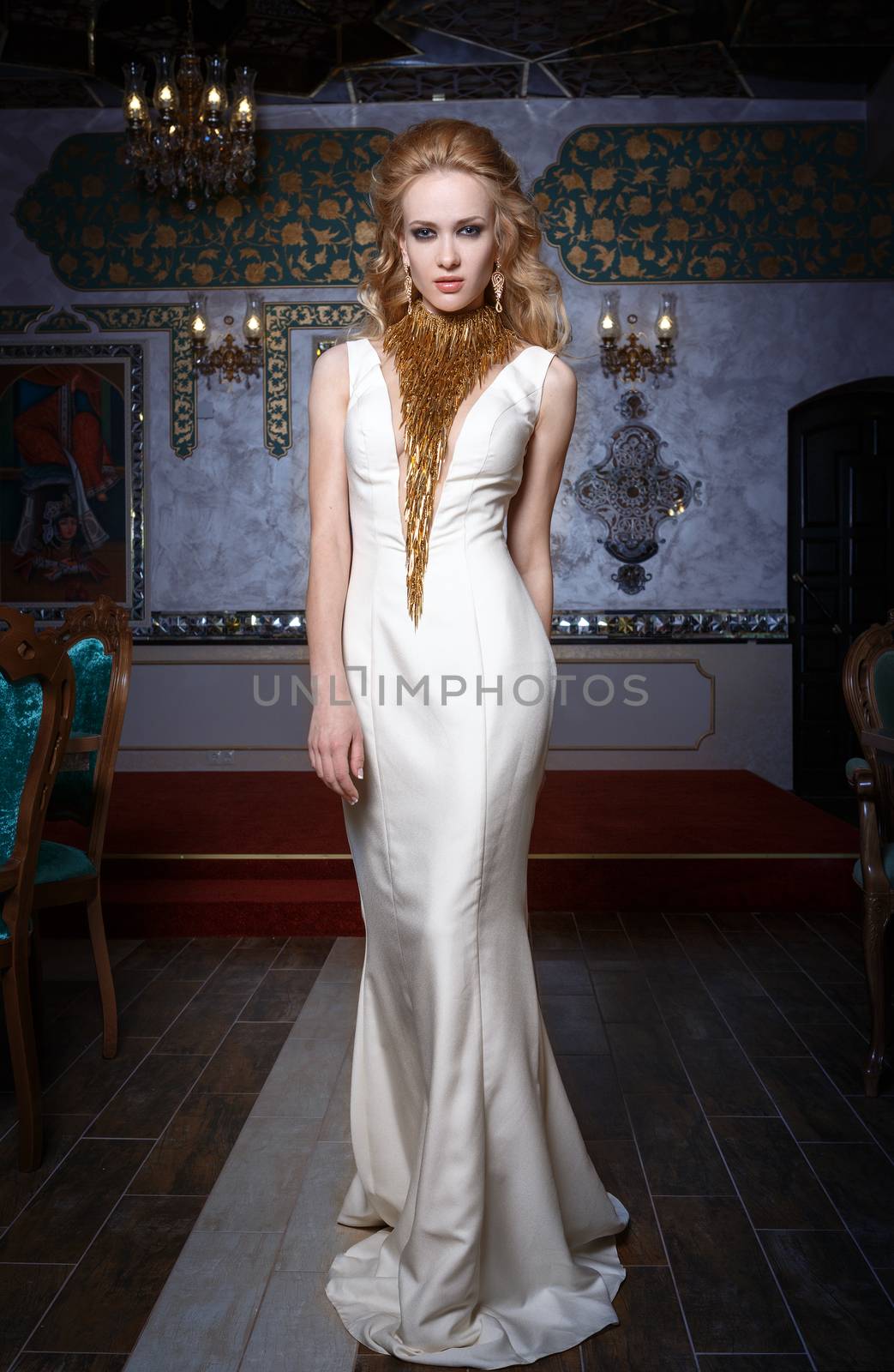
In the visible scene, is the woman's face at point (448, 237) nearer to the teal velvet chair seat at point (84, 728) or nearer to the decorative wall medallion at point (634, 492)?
the teal velvet chair seat at point (84, 728)

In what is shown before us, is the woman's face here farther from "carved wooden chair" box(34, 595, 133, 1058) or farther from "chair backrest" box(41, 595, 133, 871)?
"chair backrest" box(41, 595, 133, 871)

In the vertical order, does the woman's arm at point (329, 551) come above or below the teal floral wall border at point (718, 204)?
below

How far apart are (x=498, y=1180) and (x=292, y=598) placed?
5.88 m

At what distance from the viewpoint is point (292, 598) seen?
24.5ft

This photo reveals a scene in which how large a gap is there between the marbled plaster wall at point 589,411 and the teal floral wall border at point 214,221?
0.09 m

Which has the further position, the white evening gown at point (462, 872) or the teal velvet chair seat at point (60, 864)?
the teal velvet chair seat at point (60, 864)

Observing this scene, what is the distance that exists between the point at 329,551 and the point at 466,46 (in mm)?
5759

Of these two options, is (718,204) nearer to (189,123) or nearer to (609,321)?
(609,321)

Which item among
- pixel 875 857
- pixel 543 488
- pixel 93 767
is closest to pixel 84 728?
pixel 93 767

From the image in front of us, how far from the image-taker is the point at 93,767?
10.9 feet

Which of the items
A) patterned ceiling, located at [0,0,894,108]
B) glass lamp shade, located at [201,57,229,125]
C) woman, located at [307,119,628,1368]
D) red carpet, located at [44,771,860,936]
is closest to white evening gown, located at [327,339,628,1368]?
woman, located at [307,119,628,1368]

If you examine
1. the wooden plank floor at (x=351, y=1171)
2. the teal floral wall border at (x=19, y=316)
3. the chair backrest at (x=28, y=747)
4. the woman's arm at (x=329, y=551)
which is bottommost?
the wooden plank floor at (x=351, y=1171)

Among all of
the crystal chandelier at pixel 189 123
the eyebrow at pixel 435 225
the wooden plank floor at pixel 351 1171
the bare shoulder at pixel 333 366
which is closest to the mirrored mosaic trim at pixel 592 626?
the crystal chandelier at pixel 189 123

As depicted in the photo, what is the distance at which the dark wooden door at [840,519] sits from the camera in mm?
7324
